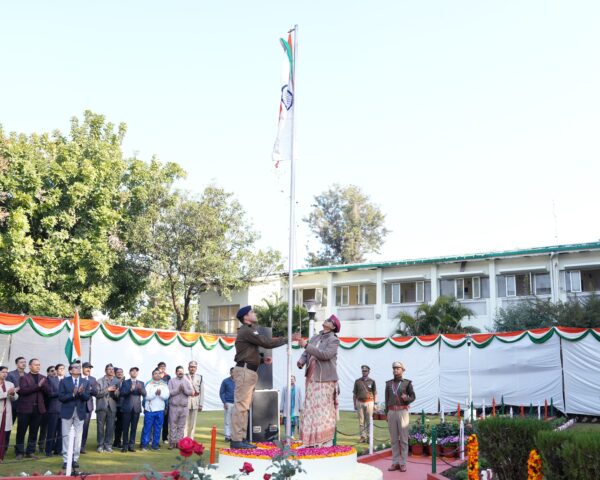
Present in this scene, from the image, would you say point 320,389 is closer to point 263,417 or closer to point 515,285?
point 263,417

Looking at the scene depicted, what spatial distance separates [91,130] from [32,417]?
20.5 metres

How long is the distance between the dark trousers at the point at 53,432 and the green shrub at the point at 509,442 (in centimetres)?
847

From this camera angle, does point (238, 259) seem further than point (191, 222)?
Yes

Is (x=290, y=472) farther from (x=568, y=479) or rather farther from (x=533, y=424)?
(x=533, y=424)

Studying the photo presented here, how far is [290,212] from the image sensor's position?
941 cm

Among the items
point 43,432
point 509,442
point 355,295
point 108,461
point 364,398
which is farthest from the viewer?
point 355,295

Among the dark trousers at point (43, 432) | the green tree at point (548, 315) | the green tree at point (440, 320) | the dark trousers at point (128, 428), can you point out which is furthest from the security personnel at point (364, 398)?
the green tree at point (440, 320)

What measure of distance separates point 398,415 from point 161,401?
5436 mm

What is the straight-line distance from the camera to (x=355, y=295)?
37.5 meters

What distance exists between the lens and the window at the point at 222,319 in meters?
39.3

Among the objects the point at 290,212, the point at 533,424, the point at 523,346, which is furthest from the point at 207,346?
the point at 533,424

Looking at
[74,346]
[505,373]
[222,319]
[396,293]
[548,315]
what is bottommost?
[505,373]

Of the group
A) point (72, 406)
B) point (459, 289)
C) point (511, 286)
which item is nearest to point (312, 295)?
point (459, 289)

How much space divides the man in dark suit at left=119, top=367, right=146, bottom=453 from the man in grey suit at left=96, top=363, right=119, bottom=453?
7.3 inches
